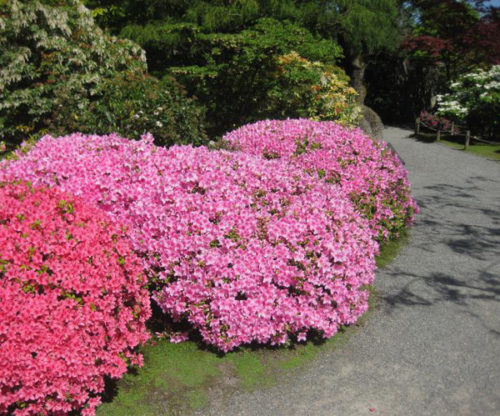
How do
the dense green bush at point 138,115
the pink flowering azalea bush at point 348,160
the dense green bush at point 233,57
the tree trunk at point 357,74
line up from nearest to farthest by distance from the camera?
the pink flowering azalea bush at point 348,160 < the dense green bush at point 138,115 < the dense green bush at point 233,57 < the tree trunk at point 357,74

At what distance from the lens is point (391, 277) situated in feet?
19.8

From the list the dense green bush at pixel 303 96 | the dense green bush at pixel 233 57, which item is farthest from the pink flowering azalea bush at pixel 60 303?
the dense green bush at pixel 303 96

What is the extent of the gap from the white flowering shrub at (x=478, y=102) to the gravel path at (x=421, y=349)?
12.6 meters

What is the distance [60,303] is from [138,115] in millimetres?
5525

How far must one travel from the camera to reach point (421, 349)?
4.46 meters

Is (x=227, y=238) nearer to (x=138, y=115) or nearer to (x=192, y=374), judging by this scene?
(x=192, y=374)

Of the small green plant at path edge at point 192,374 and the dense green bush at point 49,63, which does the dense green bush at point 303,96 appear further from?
the small green plant at path edge at point 192,374

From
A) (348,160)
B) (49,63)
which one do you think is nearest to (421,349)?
(348,160)

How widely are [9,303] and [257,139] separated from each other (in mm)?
4716

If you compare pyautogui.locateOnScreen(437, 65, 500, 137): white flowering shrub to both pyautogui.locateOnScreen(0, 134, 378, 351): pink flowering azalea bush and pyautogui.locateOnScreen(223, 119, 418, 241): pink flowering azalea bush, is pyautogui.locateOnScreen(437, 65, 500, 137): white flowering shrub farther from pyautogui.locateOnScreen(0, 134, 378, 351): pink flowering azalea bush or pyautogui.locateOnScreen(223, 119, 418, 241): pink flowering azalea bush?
pyautogui.locateOnScreen(0, 134, 378, 351): pink flowering azalea bush

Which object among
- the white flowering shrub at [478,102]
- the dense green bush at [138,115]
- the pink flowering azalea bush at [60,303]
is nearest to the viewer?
the pink flowering azalea bush at [60,303]

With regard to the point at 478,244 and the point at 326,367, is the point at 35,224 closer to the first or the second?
the point at 326,367

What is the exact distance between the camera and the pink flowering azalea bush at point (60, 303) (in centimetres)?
312

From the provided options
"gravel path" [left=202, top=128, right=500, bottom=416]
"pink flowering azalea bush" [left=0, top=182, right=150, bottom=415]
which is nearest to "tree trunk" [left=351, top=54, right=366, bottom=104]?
"gravel path" [left=202, top=128, right=500, bottom=416]
